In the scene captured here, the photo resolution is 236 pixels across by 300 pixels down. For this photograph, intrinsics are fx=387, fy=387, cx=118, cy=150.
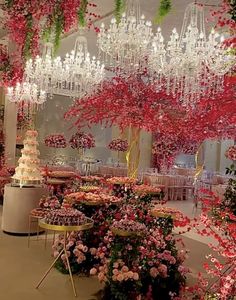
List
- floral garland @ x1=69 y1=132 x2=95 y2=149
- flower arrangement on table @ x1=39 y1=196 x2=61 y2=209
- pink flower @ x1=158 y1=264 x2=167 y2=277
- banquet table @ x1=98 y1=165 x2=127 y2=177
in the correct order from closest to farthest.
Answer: pink flower @ x1=158 y1=264 x2=167 y2=277, flower arrangement on table @ x1=39 y1=196 x2=61 y2=209, banquet table @ x1=98 y1=165 x2=127 y2=177, floral garland @ x1=69 y1=132 x2=95 y2=149

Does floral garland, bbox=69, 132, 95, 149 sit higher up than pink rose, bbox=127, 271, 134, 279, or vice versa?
floral garland, bbox=69, 132, 95, 149

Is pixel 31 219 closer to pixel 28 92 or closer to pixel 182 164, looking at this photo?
pixel 28 92

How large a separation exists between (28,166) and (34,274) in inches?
124

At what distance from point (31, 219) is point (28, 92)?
4.32 m

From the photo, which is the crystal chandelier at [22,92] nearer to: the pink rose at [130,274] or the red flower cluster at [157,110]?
the red flower cluster at [157,110]

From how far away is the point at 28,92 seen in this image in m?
10.0

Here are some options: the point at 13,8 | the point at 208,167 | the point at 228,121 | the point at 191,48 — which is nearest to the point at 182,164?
the point at 208,167

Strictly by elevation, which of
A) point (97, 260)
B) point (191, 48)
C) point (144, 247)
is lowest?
point (97, 260)

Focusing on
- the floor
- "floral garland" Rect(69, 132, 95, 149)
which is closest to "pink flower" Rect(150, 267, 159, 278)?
the floor

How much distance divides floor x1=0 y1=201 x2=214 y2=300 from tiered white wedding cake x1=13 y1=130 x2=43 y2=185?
3.89 feet

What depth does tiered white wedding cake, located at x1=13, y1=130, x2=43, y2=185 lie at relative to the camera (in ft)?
24.4

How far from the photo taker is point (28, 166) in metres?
7.60

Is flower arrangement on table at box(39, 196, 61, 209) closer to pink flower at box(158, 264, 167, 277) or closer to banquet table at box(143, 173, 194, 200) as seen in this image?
pink flower at box(158, 264, 167, 277)

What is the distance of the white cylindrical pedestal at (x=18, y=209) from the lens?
6773 millimetres
